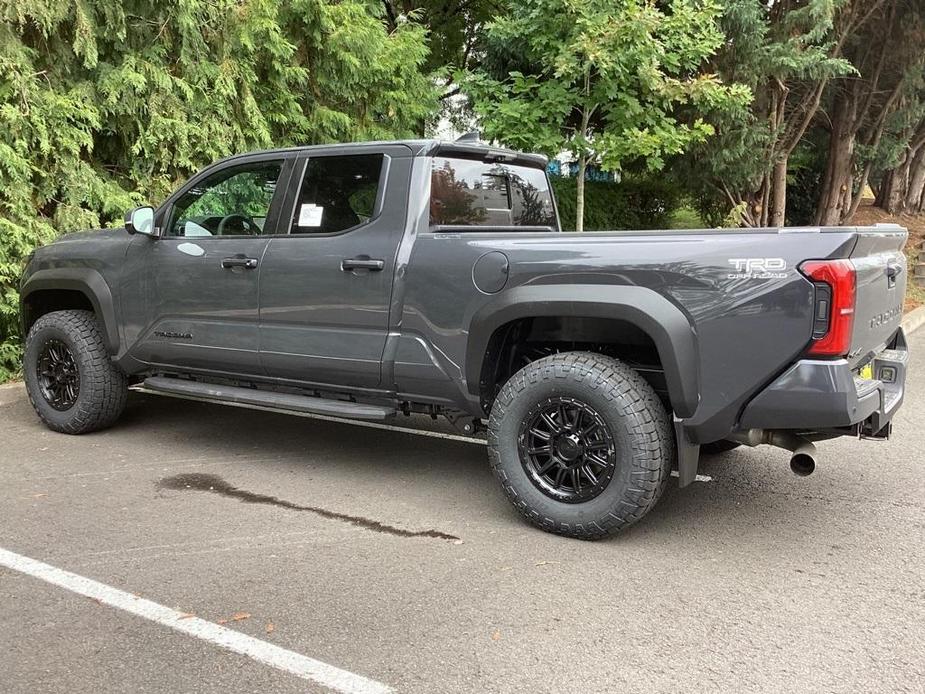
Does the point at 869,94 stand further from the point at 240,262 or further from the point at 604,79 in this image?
the point at 240,262

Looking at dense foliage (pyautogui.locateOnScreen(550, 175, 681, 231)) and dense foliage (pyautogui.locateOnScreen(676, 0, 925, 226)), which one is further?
dense foliage (pyautogui.locateOnScreen(550, 175, 681, 231))

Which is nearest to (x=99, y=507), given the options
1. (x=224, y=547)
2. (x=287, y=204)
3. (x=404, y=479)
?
(x=224, y=547)

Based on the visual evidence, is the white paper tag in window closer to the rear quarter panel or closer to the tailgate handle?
the rear quarter panel

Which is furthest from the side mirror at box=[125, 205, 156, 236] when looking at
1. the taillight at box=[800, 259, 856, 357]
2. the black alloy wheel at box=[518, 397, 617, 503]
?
the taillight at box=[800, 259, 856, 357]

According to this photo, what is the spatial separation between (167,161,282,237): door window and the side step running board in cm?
95

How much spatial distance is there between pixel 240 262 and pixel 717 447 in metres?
3.06

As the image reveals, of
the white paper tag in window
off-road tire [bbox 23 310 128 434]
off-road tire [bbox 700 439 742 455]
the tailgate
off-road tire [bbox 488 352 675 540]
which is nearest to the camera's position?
the tailgate

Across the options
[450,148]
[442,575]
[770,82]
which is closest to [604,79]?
[770,82]

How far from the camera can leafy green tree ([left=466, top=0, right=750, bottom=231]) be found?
8.40 m

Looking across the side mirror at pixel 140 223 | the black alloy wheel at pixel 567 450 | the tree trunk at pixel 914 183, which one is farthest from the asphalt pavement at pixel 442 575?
the tree trunk at pixel 914 183

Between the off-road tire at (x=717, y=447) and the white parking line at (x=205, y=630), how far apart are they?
2.85 metres

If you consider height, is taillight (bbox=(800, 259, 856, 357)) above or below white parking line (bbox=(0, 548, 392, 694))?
above

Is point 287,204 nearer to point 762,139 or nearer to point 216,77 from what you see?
point 216,77

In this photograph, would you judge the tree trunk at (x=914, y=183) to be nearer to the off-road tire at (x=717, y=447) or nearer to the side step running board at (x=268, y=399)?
the off-road tire at (x=717, y=447)
